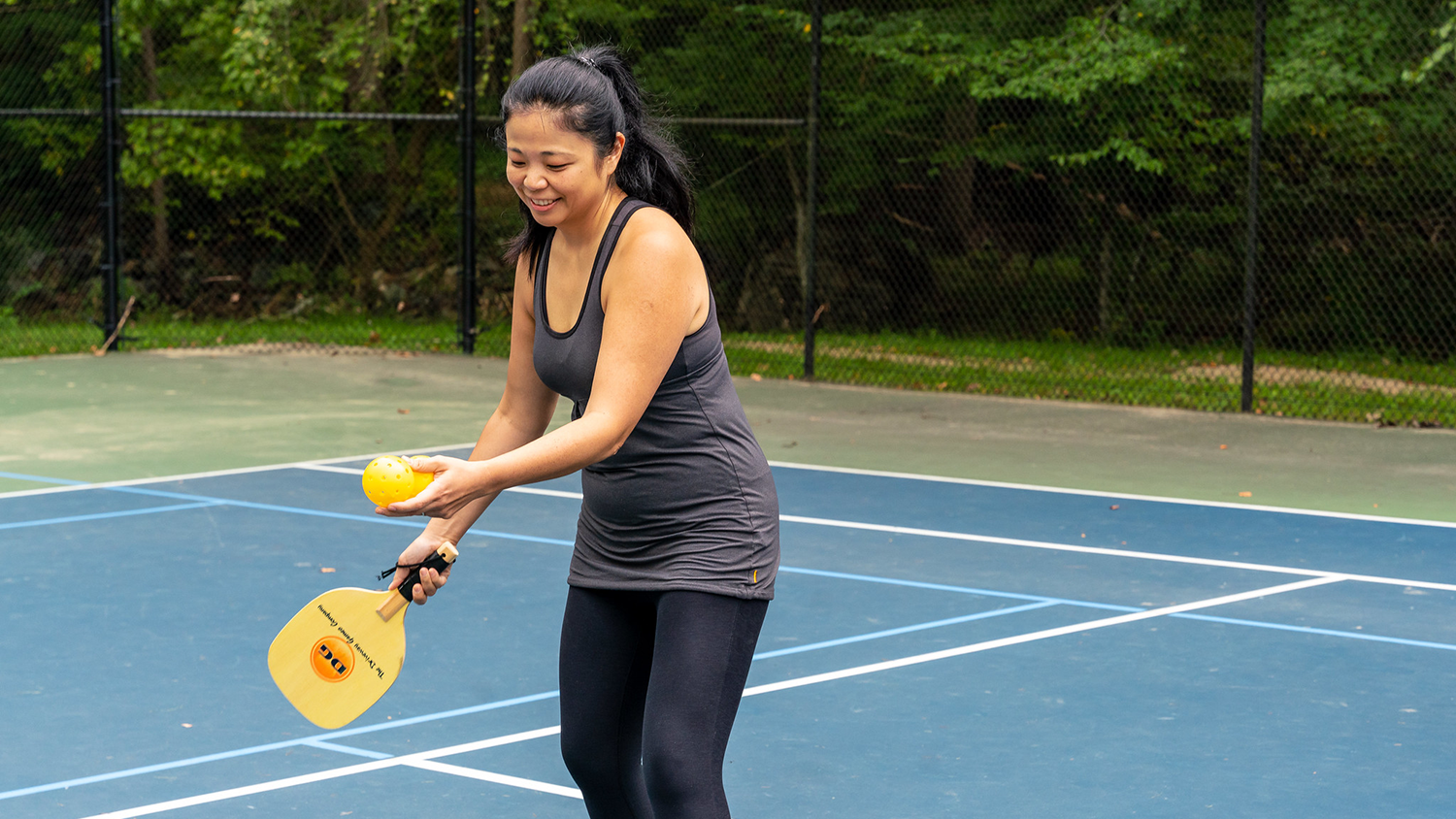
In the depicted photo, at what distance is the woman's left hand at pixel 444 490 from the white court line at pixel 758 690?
6.56 ft

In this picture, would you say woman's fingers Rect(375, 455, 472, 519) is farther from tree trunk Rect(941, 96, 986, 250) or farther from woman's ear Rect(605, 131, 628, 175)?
tree trunk Rect(941, 96, 986, 250)

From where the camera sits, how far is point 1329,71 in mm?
15961

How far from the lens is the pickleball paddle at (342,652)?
125 inches

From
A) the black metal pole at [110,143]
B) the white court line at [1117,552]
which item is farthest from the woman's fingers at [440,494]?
the black metal pole at [110,143]

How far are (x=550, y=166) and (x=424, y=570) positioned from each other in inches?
30.4

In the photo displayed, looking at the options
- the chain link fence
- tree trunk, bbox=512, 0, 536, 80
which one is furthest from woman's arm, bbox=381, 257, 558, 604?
tree trunk, bbox=512, 0, 536, 80

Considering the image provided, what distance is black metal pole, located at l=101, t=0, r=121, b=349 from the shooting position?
1545 cm

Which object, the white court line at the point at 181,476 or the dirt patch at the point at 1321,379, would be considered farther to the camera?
the dirt patch at the point at 1321,379

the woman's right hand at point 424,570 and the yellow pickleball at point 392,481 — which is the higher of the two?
the yellow pickleball at point 392,481

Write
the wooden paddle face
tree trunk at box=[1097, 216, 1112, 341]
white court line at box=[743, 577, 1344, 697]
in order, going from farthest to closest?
tree trunk at box=[1097, 216, 1112, 341] → white court line at box=[743, 577, 1344, 697] → the wooden paddle face

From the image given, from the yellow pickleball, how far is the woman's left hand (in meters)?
0.01

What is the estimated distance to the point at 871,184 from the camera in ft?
65.5

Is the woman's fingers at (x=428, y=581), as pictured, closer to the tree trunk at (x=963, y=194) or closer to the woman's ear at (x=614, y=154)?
the woman's ear at (x=614, y=154)

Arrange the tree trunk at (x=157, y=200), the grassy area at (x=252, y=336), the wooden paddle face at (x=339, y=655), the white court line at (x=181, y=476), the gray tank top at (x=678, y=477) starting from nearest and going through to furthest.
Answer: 1. the gray tank top at (x=678, y=477)
2. the wooden paddle face at (x=339, y=655)
3. the white court line at (x=181, y=476)
4. the grassy area at (x=252, y=336)
5. the tree trunk at (x=157, y=200)
